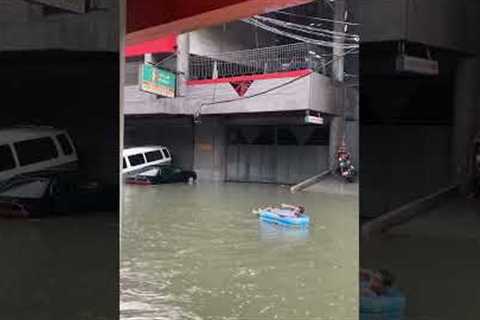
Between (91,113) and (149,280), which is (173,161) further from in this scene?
(91,113)

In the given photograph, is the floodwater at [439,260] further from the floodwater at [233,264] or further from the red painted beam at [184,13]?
the floodwater at [233,264]

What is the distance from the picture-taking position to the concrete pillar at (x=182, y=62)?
21.4 meters

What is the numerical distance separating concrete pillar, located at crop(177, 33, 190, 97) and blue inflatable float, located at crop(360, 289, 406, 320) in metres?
19.6

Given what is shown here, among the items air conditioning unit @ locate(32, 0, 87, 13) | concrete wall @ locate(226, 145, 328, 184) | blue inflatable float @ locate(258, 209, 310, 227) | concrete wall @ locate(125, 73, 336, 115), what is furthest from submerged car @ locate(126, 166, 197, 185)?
air conditioning unit @ locate(32, 0, 87, 13)

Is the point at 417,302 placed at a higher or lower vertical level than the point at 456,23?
lower

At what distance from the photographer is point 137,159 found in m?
22.6

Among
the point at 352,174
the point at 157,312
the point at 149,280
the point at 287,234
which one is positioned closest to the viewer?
the point at 157,312

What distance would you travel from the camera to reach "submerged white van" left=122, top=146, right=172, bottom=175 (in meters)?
22.2

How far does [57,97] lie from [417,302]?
143 centimetres

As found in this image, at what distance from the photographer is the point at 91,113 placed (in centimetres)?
233

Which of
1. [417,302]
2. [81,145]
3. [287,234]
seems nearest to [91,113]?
[81,145]

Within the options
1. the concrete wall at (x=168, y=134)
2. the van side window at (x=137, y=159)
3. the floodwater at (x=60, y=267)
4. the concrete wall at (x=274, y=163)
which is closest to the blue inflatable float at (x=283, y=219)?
the floodwater at (x=60, y=267)

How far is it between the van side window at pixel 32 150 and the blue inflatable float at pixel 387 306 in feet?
4.01

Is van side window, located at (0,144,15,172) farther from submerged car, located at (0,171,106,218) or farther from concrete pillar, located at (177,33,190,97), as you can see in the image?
concrete pillar, located at (177,33,190,97)
